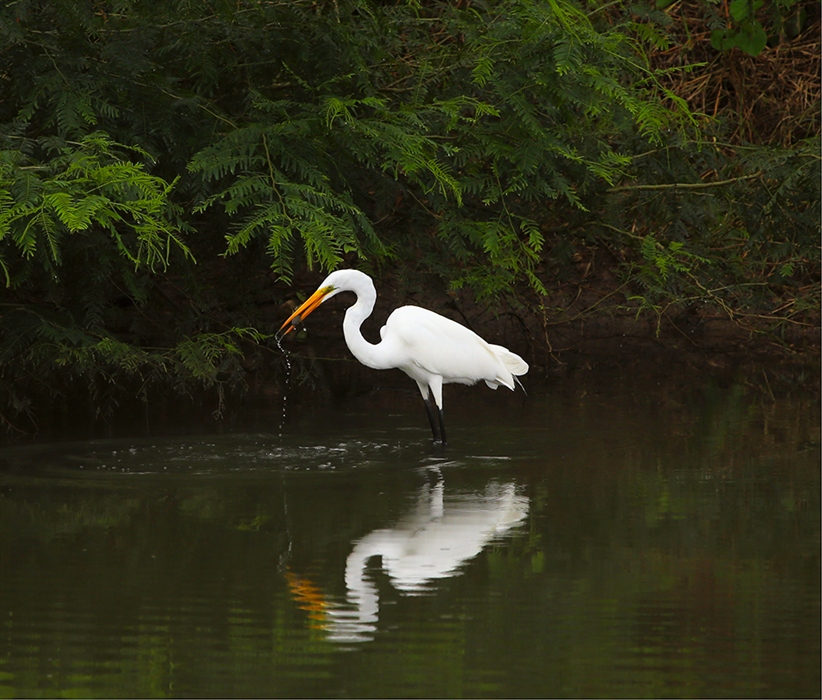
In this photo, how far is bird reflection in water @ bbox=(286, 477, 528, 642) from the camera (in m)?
3.82

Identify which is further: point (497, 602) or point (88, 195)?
point (88, 195)

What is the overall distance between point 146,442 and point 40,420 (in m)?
0.86

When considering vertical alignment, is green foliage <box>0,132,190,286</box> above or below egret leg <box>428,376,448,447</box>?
above

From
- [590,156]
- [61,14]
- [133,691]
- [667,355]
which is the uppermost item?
[61,14]

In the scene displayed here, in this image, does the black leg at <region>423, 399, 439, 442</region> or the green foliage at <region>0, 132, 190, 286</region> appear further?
the black leg at <region>423, 399, 439, 442</region>

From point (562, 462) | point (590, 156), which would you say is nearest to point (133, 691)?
point (562, 462)

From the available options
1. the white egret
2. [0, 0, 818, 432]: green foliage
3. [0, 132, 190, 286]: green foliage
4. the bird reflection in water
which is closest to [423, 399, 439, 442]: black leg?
the white egret

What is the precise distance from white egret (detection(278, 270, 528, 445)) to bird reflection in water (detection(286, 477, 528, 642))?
110 cm

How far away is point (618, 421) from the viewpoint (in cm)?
693

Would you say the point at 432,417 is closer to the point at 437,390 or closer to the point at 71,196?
the point at 437,390

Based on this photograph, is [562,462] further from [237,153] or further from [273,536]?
[237,153]

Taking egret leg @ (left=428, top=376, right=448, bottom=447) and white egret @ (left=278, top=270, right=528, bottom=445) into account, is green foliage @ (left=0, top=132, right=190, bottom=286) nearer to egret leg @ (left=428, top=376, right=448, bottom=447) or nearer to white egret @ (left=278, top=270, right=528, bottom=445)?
white egret @ (left=278, top=270, right=528, bottom=445)

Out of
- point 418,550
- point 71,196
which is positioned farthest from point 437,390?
point 71,196

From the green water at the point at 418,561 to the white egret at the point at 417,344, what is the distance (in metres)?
0.31
